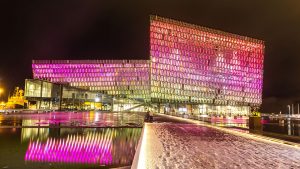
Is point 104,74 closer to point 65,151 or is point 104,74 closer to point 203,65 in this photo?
point 203,65

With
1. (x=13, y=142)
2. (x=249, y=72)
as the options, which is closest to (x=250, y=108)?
(x=249, y=72)

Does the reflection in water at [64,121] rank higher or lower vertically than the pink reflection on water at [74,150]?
higher

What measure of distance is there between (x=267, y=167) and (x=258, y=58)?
13006 centimetres

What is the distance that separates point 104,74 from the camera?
398 ft

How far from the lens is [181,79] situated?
11612 cm

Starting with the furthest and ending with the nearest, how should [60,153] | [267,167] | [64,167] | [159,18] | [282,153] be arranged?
[159,18] < [60,153] < [64,167] < [282,153] < [267,167]

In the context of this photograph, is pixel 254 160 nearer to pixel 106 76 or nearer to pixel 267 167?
pixel 267 167

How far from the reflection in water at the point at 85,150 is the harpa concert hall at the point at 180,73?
8628 cm

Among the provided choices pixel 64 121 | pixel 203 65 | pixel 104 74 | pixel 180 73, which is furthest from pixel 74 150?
pixel 203 65

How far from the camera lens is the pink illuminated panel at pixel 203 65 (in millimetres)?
111500

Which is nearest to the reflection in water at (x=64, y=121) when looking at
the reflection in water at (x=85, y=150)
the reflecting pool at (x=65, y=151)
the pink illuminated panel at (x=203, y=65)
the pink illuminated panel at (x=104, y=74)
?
the reflecting pool at (x=65, y=151)

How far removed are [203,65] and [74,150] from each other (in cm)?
10430

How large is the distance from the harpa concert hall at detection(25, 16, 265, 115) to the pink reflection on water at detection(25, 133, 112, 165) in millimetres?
86822

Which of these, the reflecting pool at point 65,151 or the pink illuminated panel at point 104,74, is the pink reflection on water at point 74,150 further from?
the pink illuminated panel at point 104,74
